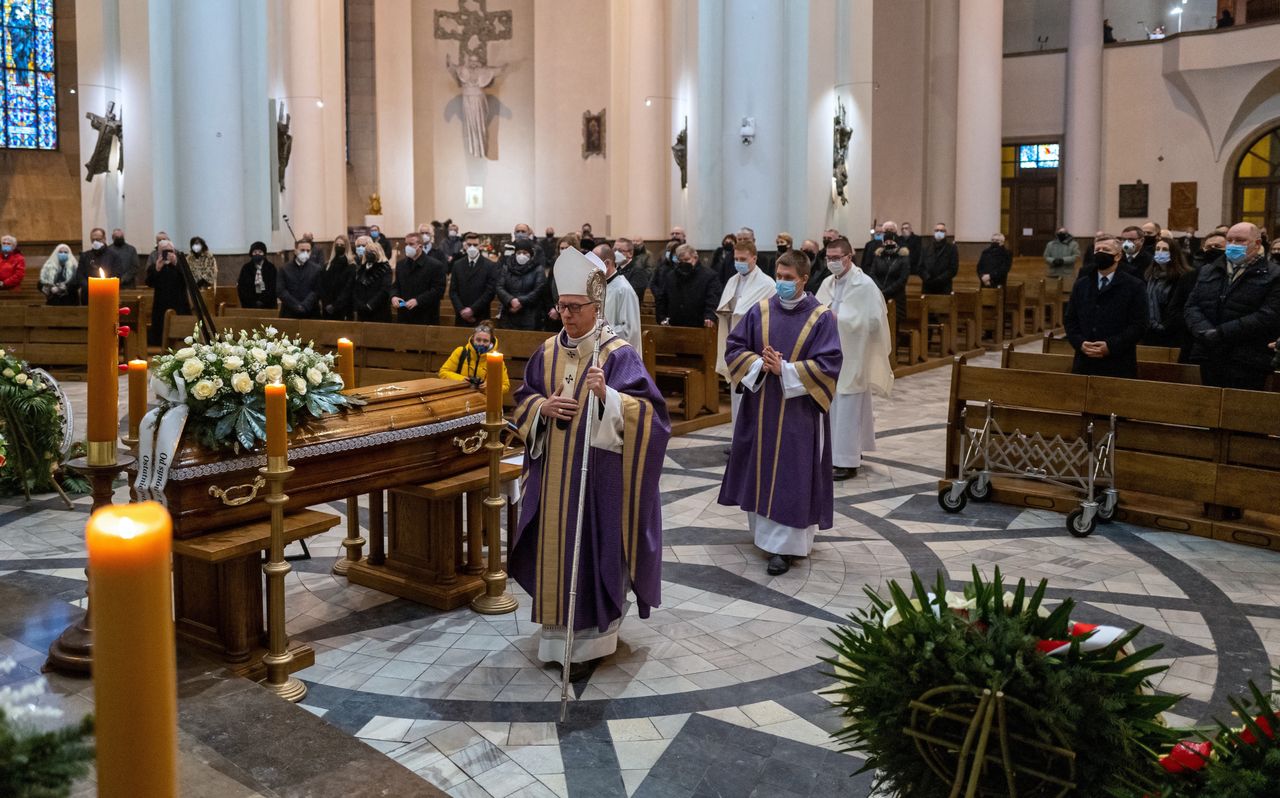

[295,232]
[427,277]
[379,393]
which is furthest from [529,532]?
[295,232]

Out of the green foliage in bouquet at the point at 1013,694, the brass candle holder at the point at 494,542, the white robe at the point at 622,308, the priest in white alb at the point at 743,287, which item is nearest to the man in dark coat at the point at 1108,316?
the priest in white alb at the point at 743,287

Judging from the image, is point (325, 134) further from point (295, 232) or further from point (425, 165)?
point (425, 165)

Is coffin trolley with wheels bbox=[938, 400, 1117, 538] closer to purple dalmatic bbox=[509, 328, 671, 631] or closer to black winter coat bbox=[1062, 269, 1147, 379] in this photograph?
black winter coat bbox=[1062, 269, 1147, 379]

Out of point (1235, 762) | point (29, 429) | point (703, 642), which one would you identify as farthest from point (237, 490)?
point (29, 429)

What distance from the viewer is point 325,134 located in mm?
21578

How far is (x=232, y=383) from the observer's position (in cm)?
491

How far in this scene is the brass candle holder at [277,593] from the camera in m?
4.59

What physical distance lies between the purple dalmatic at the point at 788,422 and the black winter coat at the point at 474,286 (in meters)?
6.12

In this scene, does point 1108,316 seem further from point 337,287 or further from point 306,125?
point 306,125

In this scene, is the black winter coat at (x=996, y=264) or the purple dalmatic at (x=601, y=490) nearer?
the purple dalmatic at (x=601, y=490)

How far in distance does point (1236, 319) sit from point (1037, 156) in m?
20.9

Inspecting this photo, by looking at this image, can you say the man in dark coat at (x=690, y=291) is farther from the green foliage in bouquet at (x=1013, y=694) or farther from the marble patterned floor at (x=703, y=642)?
the green foliage in bouquet at (x=1013, y=694)

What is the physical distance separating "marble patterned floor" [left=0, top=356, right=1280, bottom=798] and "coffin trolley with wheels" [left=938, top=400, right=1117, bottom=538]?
0.49ft

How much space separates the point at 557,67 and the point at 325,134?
26.6ft
